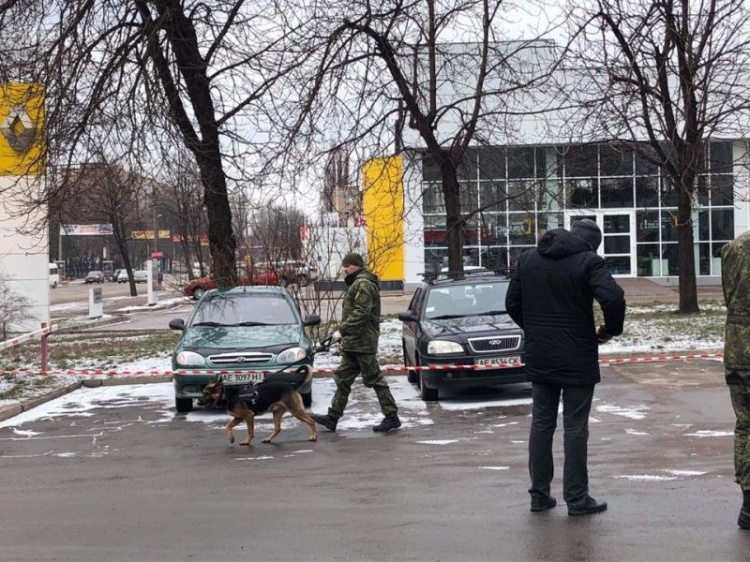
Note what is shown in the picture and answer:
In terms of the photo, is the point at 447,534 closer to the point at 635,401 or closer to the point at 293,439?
the point at 293,439

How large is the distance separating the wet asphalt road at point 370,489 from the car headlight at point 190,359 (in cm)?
66

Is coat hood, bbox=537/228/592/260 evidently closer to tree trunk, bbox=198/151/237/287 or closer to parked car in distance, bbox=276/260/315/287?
tree trunk, bbox=198/151/237/287

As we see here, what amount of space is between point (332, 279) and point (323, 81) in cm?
388

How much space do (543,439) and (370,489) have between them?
1.53 meters

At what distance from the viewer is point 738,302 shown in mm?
4984

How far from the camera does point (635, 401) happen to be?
10.4m

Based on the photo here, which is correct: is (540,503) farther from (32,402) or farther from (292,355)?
(32,402)

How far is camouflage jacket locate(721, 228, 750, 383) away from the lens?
194 inches

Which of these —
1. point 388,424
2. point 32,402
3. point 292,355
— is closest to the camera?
point 388,424

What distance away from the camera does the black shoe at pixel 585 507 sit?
5.45 meters

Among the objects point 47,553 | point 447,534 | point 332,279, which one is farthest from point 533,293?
point 332,279

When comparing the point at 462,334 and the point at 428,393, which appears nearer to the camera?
the point at 462,334

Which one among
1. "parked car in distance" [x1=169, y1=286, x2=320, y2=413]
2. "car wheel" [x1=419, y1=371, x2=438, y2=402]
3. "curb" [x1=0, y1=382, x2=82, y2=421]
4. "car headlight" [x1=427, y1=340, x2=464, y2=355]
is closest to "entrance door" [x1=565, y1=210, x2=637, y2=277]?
"parked car in distance" [x1=169, y1=286, x2=320, y2=413]

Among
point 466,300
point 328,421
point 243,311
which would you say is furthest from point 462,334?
point 243,311
